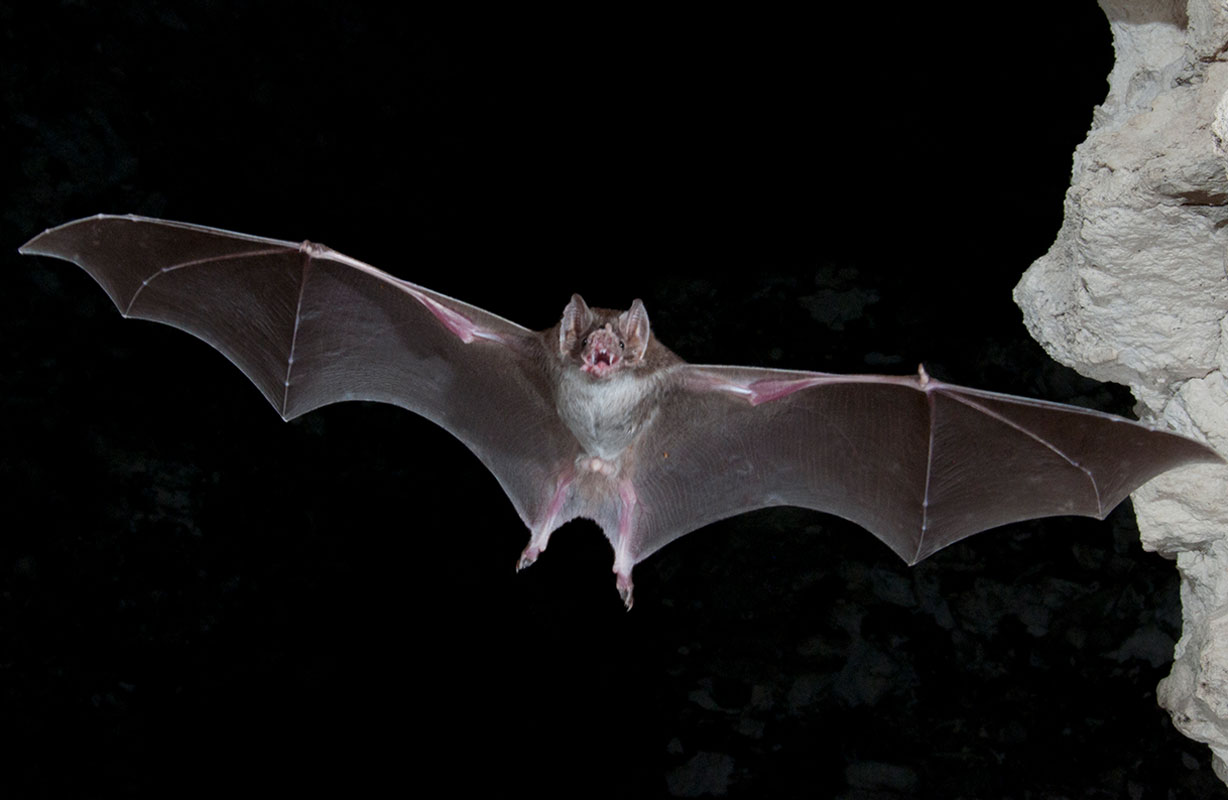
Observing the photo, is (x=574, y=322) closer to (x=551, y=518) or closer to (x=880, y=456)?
(x=551, y=518)

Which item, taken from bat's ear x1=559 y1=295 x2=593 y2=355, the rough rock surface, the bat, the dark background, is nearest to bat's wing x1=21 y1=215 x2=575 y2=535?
the bat

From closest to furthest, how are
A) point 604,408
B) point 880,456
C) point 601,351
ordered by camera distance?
point 601,351, point 604,408, point 880,456

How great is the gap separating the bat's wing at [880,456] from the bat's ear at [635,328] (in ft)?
0.95

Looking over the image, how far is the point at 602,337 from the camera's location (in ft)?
9.14

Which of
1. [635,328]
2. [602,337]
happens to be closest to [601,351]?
[602,337]

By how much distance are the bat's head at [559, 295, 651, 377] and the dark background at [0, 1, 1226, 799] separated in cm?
97

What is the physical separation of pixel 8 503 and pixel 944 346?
141 inches

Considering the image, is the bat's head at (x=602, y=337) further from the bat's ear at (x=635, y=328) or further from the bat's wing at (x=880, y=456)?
the bat's wing at (x=880, y=456)

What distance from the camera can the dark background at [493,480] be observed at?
3.57 metres

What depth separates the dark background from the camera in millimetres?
3568

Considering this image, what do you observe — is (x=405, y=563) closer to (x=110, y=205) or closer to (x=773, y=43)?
(x=110, y=205)

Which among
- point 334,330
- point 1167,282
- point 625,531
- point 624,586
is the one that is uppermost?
point 334,330

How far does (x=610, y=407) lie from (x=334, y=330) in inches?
37.9

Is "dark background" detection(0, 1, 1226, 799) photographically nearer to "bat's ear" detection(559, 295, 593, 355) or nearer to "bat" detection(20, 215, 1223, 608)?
"bat" detection(20, 215, 1223, 608)
